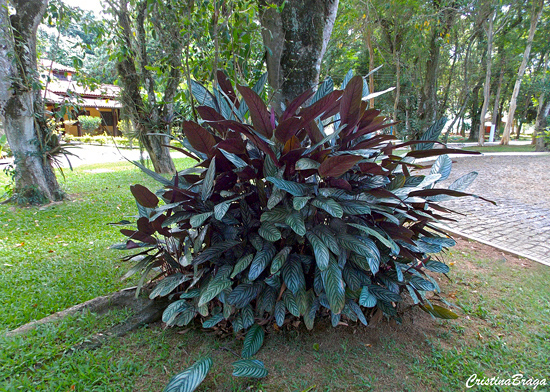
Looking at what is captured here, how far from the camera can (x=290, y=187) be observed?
1.50 metres

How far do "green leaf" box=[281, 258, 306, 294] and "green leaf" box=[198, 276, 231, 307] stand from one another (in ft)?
0.97

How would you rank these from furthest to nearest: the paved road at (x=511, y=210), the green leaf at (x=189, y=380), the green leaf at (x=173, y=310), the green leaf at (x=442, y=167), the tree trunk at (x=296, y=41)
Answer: the paved road at (x=511, y=210) < the tree trunk at (x=296, y=41) < the green leaf at (x=442, y=167) < the green leaf at (x=173, y=310) < the green leaf at (x=189, y=380)

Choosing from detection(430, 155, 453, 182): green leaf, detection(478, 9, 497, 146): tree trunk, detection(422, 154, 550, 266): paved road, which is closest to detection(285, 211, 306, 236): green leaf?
detection(430, 155, 453, 182): green leaf

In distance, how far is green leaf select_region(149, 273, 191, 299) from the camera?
1.77 metres

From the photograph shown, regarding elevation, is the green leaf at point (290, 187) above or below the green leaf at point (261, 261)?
above

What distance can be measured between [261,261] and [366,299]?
22.1 inches

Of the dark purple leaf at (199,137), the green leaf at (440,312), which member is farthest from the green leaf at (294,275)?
the green leaf at (440,312)

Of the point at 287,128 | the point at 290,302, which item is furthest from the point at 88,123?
the point at 290,302

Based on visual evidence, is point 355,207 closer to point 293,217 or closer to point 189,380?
point 293,217

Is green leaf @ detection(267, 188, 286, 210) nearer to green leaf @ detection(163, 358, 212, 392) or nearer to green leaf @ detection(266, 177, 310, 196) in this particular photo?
green leaf @ detection(266, 177, 310, 196)

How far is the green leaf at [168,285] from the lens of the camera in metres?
1.77

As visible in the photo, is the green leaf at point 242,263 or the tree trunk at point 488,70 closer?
the green leaf at point 242,263

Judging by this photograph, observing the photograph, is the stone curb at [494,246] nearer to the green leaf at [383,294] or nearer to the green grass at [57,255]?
the green leaf at [383,294]

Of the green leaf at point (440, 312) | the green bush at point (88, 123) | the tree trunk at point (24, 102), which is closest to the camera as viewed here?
the green leaf at point (440, 312)
